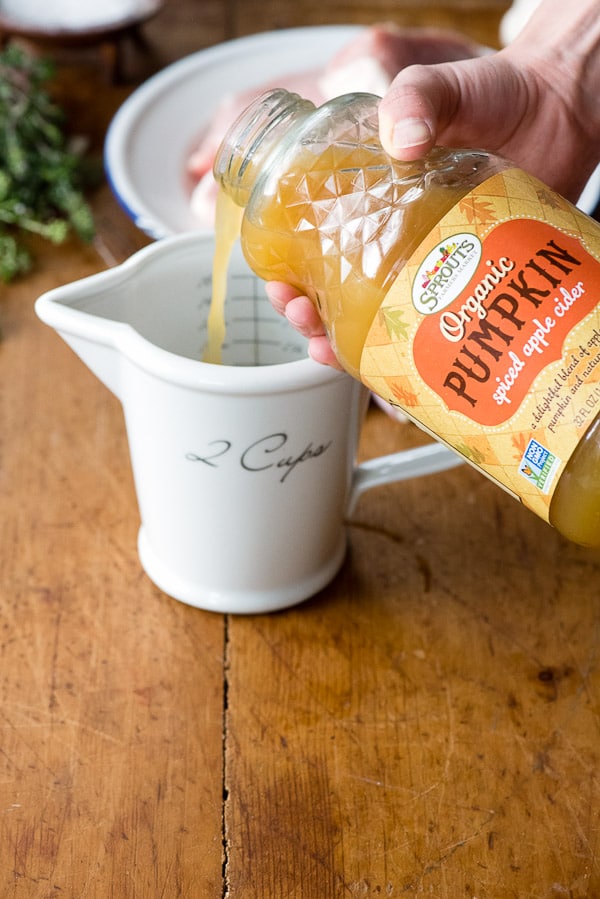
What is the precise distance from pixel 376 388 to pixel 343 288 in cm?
6

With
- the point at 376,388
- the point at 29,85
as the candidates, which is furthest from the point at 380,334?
the point at 29,85

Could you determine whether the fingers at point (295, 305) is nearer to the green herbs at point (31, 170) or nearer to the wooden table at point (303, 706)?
the wooden table at point (303, 706)

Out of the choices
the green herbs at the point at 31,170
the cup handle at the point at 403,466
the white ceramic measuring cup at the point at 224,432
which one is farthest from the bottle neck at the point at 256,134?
the green herbs at the point at 31,170

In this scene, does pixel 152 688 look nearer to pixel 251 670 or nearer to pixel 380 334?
pixel 251 670

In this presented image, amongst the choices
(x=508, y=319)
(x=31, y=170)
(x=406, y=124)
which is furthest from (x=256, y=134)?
(x=31, y=170)

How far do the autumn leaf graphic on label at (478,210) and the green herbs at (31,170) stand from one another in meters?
0.59

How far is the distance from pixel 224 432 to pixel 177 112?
645 millimetres

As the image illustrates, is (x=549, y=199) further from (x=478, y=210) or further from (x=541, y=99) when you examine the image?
(x=541, y=99)

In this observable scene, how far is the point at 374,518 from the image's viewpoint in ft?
2.61

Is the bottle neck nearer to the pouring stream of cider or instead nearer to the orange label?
the pouring stream of cider

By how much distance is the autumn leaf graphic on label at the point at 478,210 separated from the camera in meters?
0.50

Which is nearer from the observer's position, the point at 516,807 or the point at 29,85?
the point at 516,807

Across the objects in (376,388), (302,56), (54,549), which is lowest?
(54,549)

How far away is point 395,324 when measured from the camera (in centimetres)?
51
